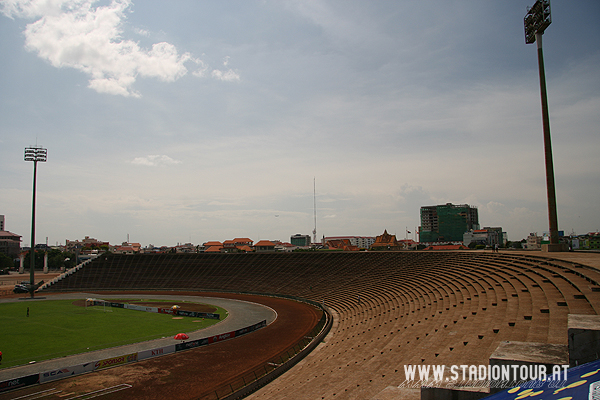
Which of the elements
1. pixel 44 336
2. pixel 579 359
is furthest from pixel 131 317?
pixel 579 359

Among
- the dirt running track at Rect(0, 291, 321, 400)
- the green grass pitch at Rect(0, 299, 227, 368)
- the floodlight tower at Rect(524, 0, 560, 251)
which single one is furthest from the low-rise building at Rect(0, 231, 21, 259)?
the floodlight tower at Rect(524, 0, 560, 251)

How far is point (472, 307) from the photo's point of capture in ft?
67.8

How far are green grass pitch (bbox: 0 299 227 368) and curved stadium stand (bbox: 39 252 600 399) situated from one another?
19.9 meters

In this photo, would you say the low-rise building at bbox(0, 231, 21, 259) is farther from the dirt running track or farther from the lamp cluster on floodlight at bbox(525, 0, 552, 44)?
the lamp cluster on floodlight at bbox(525, 0, 552, 44)

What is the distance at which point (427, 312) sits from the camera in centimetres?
2462

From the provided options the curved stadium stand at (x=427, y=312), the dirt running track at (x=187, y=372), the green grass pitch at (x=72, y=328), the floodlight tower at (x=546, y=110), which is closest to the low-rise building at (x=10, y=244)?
the green grass pitch at (x=72, y=328)

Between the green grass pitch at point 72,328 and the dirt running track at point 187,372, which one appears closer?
the dirt running track at point 187,372

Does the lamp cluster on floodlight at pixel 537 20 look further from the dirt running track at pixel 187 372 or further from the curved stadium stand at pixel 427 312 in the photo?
the dirt running track at pixel 187 372

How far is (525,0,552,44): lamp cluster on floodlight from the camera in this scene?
36.9 metres

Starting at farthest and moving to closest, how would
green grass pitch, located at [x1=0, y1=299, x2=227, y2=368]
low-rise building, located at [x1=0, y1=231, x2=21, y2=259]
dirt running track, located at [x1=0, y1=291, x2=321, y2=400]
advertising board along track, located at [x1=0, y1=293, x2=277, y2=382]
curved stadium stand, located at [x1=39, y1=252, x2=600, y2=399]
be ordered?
low-rise building, located at [x1=0, y1=231, x2=21, y2=259], green grass pitch, located at [x1=0, y1=299, x2=227, y2=368], advertising board along track, located at [x1=0, y1=293, x2=277, y2=382], dirt running track, located at [x1=0, y1=291, x2=321, y2=400], curved stadium stand, located at [x1=39, y1=252, x2=600, y2=399]

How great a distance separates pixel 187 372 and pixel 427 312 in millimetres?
18737

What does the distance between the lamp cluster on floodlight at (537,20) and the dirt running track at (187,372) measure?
41608 millimetres

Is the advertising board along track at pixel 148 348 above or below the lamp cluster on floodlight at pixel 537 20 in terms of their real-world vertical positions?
below

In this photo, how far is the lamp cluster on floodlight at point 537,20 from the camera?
36906 mm
